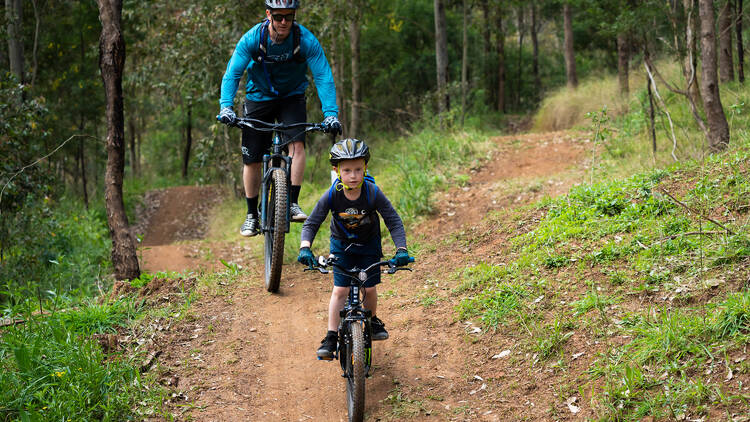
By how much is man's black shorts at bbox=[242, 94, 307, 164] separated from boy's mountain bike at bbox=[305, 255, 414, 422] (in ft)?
7.51

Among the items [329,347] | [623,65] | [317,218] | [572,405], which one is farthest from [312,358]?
[623,65]

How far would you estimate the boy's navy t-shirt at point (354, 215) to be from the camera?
4.45 meters

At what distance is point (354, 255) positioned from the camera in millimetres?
4570

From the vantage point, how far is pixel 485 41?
94.4 feet

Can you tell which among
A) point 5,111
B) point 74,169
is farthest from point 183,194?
point 5,111

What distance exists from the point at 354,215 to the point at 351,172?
34 centimetres

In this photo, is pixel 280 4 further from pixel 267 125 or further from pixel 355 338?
pixel 355 338

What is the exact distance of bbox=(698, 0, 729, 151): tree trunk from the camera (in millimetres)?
7445

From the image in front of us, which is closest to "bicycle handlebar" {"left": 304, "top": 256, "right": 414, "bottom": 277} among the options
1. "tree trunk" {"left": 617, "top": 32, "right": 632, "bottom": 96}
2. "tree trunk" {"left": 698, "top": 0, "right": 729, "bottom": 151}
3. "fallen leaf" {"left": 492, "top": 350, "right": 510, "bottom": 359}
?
"fallen leaf" {"left": 492, "top": 350, "right": 510, "bottom": 359}

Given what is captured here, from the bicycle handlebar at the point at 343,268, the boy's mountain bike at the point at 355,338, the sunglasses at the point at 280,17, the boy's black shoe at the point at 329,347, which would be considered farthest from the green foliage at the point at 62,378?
the sunglasses at the point at 280,17

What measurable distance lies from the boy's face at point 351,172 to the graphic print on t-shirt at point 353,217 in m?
0.22

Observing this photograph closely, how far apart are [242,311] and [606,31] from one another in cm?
1107

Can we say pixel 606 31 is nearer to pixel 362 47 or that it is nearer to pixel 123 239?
pixel 123 239

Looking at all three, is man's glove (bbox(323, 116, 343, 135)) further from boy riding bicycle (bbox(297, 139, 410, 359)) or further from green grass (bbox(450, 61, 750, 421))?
green grass (bbox(450, 61, 750, 421))
